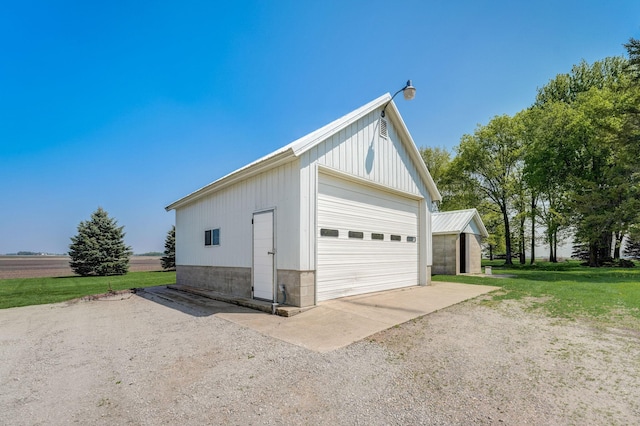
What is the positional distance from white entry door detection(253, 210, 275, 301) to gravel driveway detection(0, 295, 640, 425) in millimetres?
1827

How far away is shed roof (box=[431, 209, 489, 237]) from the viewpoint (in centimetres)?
1730

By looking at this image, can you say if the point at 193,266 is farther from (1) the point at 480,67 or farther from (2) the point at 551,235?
(2) the point at 551,235

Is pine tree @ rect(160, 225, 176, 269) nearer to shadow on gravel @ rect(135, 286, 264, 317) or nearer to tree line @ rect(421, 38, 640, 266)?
shadow on gravel @ rect(135, 286, 264, 317)

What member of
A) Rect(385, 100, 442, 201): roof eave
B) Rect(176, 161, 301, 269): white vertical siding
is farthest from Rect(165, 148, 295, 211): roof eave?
Rect(385, 100, 442, 201): roof eave

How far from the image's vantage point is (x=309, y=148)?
23.7 feet

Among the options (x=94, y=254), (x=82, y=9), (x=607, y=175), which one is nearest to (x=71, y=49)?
(x=82, y=9)

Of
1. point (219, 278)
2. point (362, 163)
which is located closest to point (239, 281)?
point (219, 278)

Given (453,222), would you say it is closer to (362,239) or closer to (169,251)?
(362,239)

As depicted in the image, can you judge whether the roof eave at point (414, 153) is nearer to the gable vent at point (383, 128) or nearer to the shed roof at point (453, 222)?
the gable vent at point (383, 128)

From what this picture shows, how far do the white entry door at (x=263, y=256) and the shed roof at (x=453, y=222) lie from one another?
12.5 metres

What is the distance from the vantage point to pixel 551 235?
24.4 metres

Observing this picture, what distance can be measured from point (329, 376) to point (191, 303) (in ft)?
21.3

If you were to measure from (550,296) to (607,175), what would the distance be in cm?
1646

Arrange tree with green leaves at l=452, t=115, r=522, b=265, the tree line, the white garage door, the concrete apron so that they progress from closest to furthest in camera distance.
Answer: the concrete apron < the white garage door < the tree line < tree with green leaves at l=452, t=115, r=522, b=265
